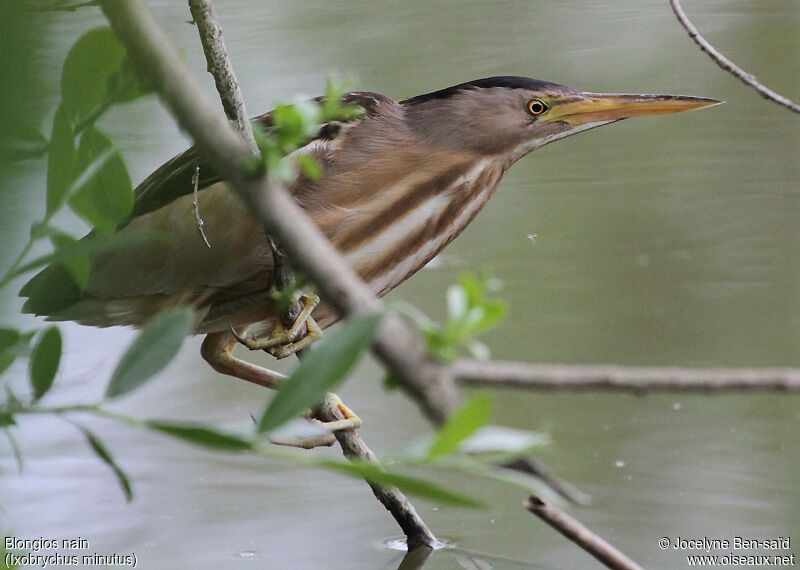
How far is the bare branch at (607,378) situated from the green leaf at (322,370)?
0.07 feet

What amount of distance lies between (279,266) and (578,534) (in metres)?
0.60

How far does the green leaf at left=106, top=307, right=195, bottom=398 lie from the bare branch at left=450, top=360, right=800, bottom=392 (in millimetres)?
104

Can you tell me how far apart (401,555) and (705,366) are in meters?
0.88

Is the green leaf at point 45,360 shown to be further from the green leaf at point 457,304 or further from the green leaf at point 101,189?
the green leaf at point 457,304

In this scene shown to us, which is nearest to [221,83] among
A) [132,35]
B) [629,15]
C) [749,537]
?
[132,35]

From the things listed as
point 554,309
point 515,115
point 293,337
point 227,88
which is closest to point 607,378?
point 227,88

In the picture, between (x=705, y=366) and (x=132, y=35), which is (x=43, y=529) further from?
Result: (x=132, y=35)

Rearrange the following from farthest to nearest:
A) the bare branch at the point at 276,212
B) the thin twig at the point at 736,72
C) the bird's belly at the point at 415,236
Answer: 1. the bird's belly at the point at 415,236
2. the thin twig at the point at 736,72
3. the bare branch at the point at 276,212

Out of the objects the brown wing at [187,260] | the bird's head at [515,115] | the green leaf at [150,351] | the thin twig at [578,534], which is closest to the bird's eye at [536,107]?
the bird's head at [515,115]

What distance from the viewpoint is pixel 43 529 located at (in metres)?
1.64

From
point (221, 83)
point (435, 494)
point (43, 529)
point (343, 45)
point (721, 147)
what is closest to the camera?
point (435, 494)

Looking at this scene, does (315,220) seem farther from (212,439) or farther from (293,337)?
(212,439)

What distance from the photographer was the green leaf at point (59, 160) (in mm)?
337

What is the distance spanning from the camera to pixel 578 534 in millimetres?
391
